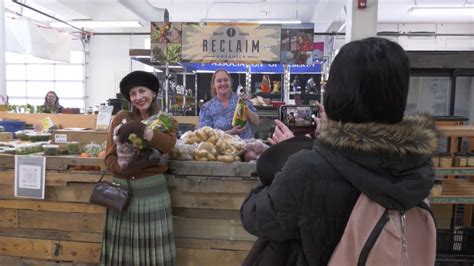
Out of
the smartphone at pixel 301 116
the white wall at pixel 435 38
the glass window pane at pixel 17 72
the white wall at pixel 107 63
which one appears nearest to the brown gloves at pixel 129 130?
the smartphone at pixel 301 116

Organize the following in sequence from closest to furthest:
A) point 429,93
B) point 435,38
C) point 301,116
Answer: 1. point 301,116
2. point 429,93
3. point 435,38

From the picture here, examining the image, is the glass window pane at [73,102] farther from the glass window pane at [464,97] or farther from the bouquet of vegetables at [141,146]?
the bouquet of vegetables at [141,146]

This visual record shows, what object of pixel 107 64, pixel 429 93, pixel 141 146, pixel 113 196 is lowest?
pixel 113 196

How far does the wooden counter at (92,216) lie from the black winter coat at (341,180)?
50.2 inches

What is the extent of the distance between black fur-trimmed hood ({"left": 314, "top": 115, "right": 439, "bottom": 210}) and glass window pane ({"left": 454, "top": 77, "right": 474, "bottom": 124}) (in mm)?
5366

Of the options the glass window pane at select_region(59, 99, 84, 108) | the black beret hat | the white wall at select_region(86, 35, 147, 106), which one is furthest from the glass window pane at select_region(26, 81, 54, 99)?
the black beret hat

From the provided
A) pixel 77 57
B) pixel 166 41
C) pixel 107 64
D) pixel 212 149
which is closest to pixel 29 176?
pixel 212 149

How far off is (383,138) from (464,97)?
5.77 meters

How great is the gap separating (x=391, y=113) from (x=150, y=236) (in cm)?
157

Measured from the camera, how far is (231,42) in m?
5.07

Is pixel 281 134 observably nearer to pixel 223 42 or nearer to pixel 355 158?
pixel 355 158

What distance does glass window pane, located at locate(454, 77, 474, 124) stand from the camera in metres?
5.59

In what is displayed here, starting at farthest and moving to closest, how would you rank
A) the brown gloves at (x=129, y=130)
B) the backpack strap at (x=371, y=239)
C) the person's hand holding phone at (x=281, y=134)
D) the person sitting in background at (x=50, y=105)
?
1. the person sitting in background at (x=50, y=105)
2. the brown gloves at (x=129, y=130)
3. the person's hand holding phone at (x=281, y=134)
4. the backpack strap at (x=371, y=239)

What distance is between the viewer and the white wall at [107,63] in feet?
43.4
